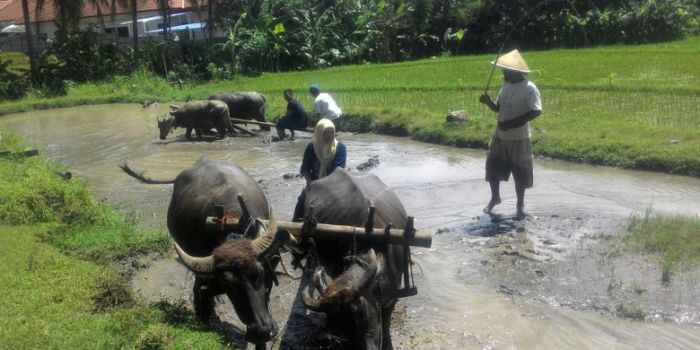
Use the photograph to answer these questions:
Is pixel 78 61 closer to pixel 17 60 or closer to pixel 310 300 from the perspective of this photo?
pixel 17 60

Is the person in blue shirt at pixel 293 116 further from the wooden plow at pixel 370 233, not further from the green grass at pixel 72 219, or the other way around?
the wooden plow at pixel 370 233

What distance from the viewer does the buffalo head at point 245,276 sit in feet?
14.5

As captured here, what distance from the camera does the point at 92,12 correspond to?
3734cm

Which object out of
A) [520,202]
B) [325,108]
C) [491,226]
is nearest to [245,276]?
[491,226]

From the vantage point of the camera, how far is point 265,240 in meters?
4.64

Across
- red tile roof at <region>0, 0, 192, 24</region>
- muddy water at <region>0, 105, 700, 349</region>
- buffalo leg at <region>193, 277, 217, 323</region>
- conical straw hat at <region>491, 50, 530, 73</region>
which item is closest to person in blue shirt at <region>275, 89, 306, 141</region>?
muddy water at <region>0, 105, 700, 349</region>

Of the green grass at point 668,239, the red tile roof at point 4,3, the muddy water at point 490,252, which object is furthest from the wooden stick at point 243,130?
the red tile roof at point 4,3

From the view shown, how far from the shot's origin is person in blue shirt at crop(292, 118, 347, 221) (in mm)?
6492

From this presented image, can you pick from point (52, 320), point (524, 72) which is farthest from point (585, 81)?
point (52, 320)

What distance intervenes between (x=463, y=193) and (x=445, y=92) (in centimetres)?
852

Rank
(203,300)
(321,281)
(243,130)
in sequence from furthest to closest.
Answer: (243,130) → (203,300) → (321,281)

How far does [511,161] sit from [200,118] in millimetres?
8904

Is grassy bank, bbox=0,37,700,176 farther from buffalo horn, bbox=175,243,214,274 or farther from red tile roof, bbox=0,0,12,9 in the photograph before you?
red tile roof, bbox=0,0,12,9

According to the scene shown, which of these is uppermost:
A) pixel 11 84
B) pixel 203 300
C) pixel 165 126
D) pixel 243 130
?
pixel 203 300
